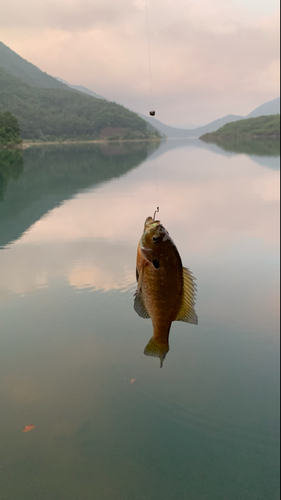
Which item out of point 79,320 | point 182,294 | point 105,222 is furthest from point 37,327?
point 105,222

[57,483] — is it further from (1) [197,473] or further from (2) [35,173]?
(2) [35,173]

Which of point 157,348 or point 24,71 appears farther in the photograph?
point 24,71

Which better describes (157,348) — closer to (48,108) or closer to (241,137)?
(48,108)

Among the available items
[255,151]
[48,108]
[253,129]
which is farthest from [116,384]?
[253,129]

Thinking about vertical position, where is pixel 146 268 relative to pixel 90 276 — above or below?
above

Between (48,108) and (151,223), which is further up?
(48,108)

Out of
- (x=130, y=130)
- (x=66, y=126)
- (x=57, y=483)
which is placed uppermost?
(x=130, y=130)

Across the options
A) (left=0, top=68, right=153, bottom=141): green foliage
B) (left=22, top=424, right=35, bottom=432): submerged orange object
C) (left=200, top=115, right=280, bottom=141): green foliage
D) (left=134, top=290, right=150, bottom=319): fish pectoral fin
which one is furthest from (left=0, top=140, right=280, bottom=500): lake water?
(left=200, top=115, right=280, bottom=141): green foliage
